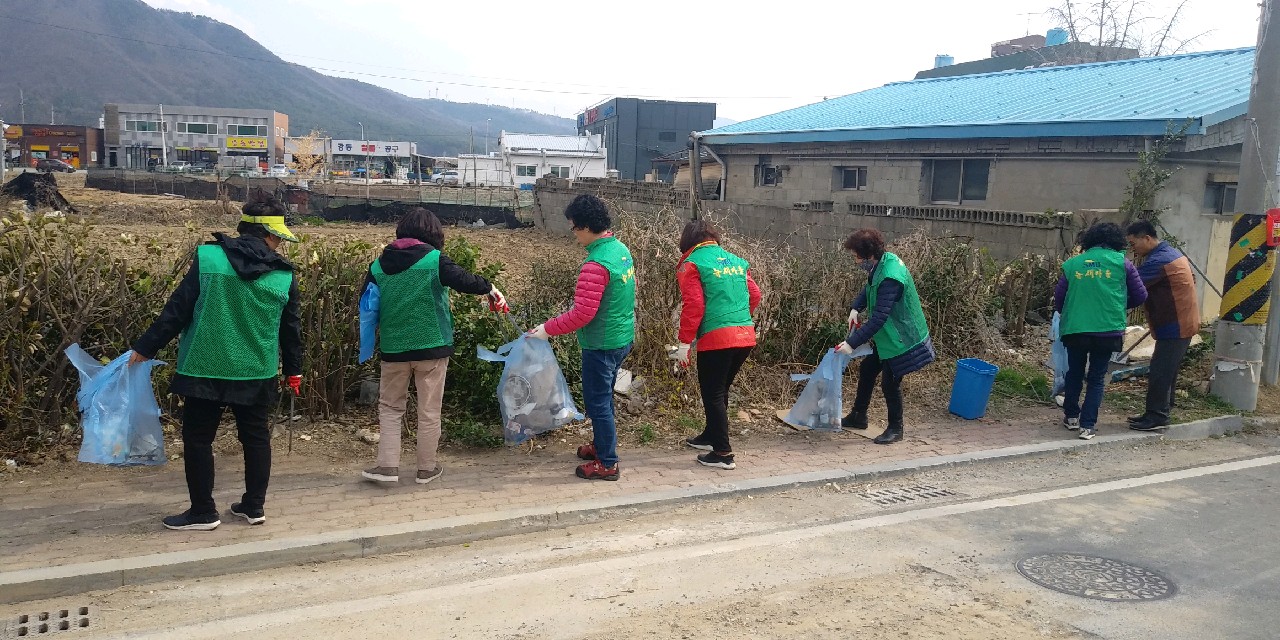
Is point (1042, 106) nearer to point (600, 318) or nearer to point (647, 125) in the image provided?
point (600, 318)

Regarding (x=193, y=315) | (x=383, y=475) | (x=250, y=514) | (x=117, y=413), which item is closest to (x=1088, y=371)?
(x=383, y=475)

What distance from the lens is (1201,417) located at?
25.6 feet

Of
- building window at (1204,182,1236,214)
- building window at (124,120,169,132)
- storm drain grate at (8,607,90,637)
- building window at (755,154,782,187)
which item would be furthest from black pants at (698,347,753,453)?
building window at (124,120,169,132)

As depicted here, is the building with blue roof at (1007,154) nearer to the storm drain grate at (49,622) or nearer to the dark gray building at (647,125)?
the storm drain grate at (49,622)

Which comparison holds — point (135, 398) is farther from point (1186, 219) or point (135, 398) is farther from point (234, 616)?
point (1186, 219)

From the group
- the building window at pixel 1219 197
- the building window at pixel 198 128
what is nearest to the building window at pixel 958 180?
the building window at pixel 1219 197

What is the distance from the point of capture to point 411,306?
5215 mm

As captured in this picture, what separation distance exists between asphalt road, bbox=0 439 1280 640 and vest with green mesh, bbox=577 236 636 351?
108 cm

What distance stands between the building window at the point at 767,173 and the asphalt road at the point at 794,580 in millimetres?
15333

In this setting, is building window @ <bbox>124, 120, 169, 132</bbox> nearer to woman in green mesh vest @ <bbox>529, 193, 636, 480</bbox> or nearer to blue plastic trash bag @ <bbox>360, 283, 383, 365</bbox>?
blue plastic trash bag @ <bbox>360, 283, 383, 365</bbox>

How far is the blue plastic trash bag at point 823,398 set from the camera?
6812 mm

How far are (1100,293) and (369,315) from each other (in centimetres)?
530

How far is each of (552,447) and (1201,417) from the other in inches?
217

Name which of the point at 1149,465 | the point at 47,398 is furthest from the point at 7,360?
the point at 1149,465
